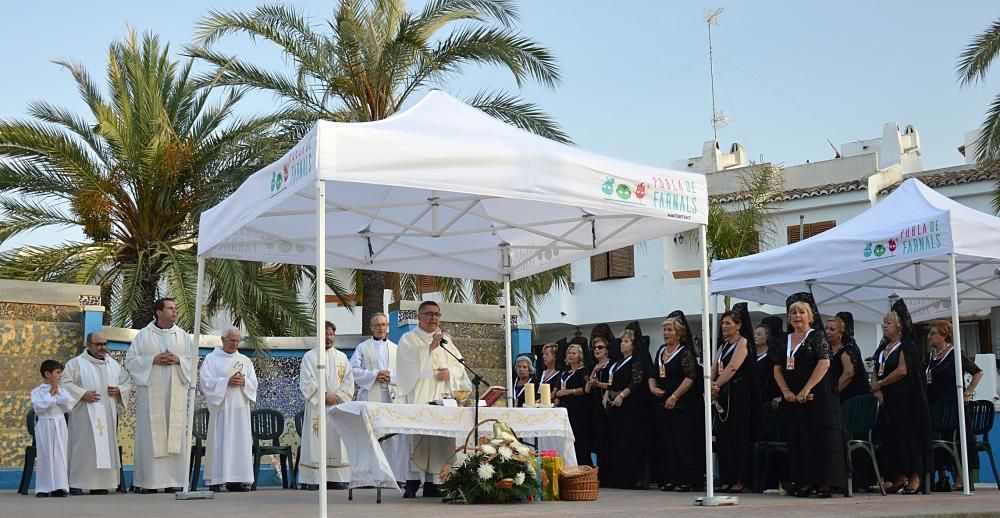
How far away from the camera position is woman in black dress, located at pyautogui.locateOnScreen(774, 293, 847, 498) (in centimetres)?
1116

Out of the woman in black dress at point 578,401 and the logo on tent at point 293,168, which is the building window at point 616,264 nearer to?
the woman in black dress at point 578,401

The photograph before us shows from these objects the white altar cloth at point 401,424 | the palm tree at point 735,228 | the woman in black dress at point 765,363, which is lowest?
the white altar cloth at point 401,424

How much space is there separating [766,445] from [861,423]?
3.07 ft

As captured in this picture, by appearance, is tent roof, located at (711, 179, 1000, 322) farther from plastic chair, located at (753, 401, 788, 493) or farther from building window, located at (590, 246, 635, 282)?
building window, located at (590, 246, 635, 282)

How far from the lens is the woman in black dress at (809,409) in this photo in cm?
1116

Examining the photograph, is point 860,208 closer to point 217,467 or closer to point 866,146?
point 866,146

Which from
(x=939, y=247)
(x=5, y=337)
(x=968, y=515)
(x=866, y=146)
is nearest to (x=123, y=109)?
(x=5, y=337)

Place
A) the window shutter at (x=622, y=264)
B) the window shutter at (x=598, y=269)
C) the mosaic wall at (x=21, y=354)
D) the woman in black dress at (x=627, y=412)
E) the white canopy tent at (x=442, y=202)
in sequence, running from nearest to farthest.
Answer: the white canopy tent at (x=442, y=202), the woman in black dress at (x=627, y=412), the mosaic wall at (x=21, y=354), the window shutter at (x=622, y=264), the window shutter at (x=598, y=269)

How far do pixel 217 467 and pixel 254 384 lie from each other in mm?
1026

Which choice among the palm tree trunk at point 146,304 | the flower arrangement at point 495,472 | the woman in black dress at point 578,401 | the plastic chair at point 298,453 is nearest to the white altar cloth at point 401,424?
the flower arrangement at point 495,472

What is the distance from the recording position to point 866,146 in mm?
34406

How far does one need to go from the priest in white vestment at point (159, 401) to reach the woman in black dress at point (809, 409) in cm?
676

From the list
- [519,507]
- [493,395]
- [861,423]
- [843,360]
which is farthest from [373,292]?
[519,507]

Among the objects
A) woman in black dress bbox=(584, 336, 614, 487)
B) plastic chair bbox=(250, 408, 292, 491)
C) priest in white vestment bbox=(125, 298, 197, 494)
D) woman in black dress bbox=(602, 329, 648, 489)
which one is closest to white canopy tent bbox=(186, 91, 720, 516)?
woman in black dress bbox=(584, 336, 614, 487)
